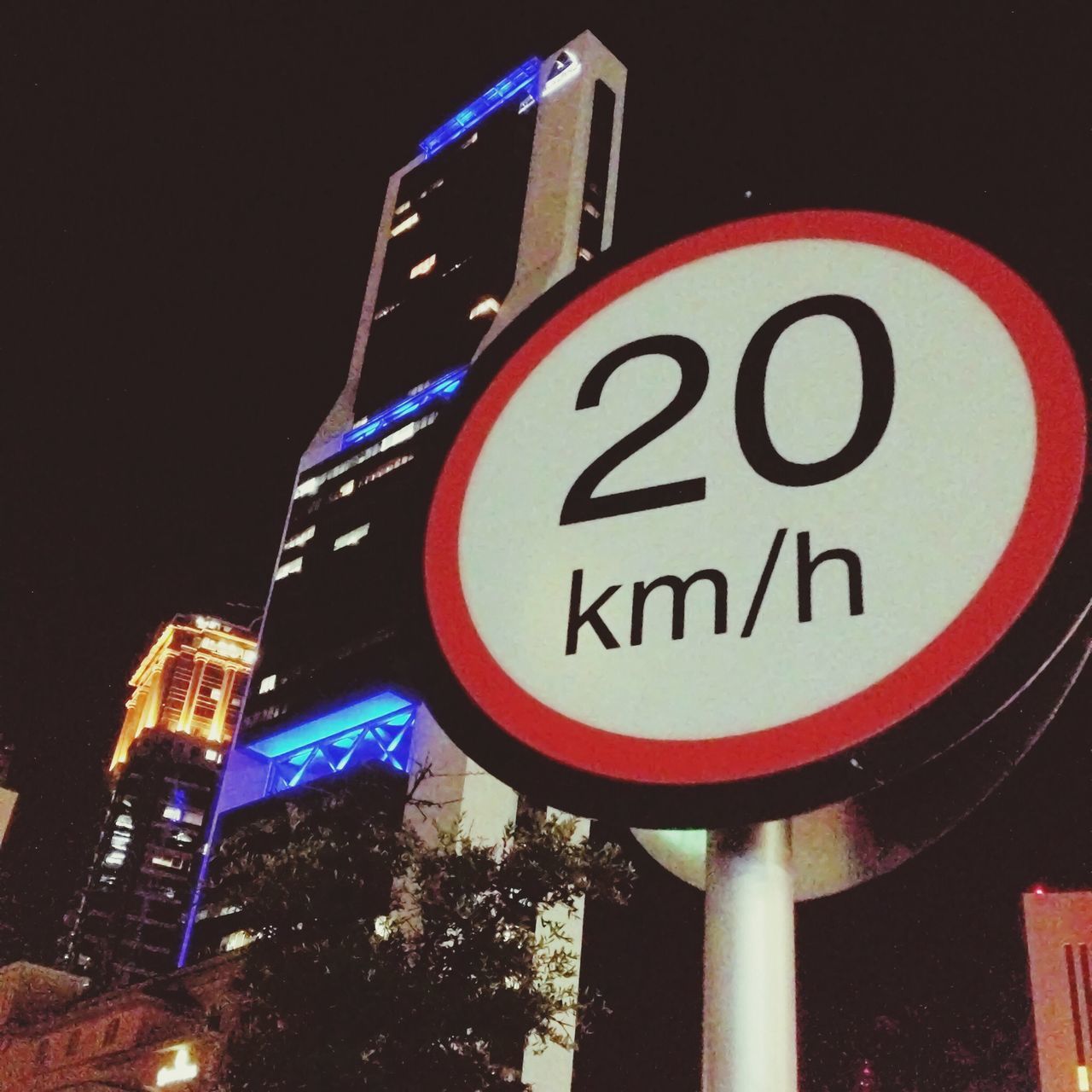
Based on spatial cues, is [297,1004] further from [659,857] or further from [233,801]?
[233,801]

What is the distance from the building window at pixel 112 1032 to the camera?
3516 centimetres

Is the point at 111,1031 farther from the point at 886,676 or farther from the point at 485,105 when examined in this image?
the point at 485,105

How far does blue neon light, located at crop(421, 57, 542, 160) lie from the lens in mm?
65188

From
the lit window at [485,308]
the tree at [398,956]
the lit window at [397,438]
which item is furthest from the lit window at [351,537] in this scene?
the tree at [398,956]

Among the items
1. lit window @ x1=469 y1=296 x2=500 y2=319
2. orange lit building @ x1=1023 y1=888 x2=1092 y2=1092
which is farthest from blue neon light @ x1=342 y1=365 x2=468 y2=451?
orange lit building @ x1=1023 y1=888 x2=1092 y2=1092

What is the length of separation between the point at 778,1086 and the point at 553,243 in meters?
56.6

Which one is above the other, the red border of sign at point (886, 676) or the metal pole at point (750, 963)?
the red border of sign at point (886, 676)

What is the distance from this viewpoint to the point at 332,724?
5206cm

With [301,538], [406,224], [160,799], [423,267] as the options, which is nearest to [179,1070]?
[301,538]

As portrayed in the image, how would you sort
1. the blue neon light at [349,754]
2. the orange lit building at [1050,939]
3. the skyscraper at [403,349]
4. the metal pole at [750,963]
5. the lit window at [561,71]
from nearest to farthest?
the metal pole at [750,963], the orange lit building at [1050,939], the blue neon light at [349,754], the skyscraper at [403,349], the lit window at [561,71]

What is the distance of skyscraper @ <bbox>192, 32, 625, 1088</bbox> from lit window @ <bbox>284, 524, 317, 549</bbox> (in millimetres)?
123

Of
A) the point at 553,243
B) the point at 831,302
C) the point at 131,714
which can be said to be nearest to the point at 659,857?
the point at 831,302

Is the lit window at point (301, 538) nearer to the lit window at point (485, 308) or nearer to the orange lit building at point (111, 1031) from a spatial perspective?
the lit window at point (485, 308)

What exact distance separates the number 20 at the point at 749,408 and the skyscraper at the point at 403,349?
45.8m
